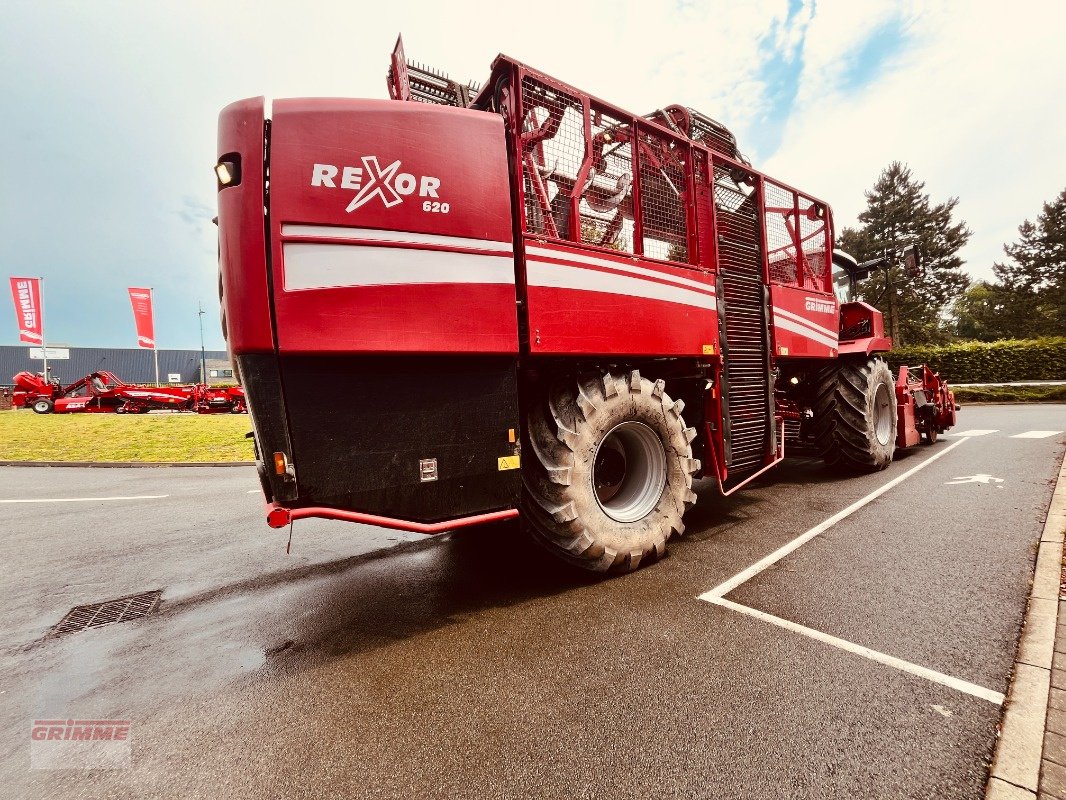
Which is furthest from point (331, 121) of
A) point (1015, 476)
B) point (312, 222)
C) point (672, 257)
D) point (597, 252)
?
point (1015, 476)

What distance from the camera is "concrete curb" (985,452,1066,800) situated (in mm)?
1473

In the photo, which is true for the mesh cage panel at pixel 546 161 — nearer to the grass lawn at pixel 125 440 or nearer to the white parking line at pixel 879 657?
the white parking line at pixel 879 657

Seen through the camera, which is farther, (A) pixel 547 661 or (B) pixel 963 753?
(A) pixel 547 661

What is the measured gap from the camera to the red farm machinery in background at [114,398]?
19109 millimetres

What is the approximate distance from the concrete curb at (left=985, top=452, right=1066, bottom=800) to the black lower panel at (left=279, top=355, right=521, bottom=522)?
7.01ft

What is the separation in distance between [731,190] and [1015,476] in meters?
4.78

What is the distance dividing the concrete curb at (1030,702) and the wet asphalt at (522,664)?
0.17 ft

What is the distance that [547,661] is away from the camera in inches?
89.0

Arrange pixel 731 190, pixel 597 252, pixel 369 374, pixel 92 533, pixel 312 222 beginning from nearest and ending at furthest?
pixel 312 222, pixel 369 374, pixel 597 252, pixel 731 190, pixel 92 533

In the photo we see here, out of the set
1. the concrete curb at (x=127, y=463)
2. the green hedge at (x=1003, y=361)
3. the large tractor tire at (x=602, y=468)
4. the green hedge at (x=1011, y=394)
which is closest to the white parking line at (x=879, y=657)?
the large tractor tire at (x=602, y=468)

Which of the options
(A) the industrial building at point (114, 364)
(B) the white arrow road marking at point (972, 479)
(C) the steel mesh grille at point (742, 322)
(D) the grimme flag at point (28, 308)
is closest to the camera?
(C) the steel mesh grille at point (742, 322)

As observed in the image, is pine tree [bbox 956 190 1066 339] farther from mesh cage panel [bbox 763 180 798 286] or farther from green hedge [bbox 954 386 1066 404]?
mesh cage panel [bbox 763 180 798 286]

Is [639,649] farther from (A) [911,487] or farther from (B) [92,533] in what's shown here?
(B) [92,533]

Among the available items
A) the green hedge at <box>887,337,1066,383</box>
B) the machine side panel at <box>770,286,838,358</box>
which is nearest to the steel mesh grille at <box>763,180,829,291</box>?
the machine side panel at <box>770,286,838,358</box>
